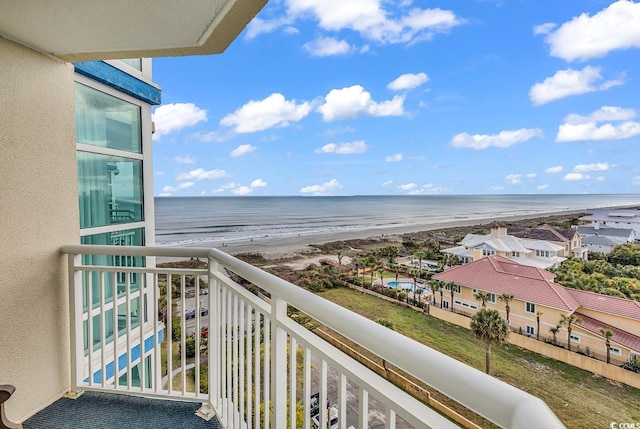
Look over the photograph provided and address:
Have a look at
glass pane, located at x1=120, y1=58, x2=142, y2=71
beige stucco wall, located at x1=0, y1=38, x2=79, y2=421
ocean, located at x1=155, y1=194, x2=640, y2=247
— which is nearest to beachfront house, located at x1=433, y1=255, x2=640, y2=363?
ocean, located at x1=155, y1=194, x2=640, y2=247

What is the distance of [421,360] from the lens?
57 cm

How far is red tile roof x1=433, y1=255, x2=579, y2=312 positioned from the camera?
4.76 feet

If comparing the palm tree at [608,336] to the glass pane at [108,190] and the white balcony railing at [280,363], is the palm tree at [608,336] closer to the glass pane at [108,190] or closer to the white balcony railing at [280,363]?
the white balcony railing at [280,363]

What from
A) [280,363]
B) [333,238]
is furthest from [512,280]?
[333,238]

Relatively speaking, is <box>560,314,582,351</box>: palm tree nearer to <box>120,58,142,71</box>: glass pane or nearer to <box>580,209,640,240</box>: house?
<box>580,209,640,240</box>: house

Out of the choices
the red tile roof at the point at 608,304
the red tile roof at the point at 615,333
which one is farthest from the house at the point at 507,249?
the red tile roof at the point at 615,333

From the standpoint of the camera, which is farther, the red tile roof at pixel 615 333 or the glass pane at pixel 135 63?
the glass pane at pixel 135 63

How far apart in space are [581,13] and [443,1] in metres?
1.11

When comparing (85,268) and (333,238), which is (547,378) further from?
(85,268)

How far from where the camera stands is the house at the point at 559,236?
168cm

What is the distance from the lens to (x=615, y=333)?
1302 mm

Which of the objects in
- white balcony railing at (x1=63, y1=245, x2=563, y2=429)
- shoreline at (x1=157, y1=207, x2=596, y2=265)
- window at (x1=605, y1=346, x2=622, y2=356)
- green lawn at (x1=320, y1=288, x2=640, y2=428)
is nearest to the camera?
white balcony railing at (x1=63, y1=245, x2=563, y2=429)

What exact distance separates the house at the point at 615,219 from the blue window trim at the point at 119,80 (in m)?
3.54

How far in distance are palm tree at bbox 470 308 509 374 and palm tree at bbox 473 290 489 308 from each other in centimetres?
8
